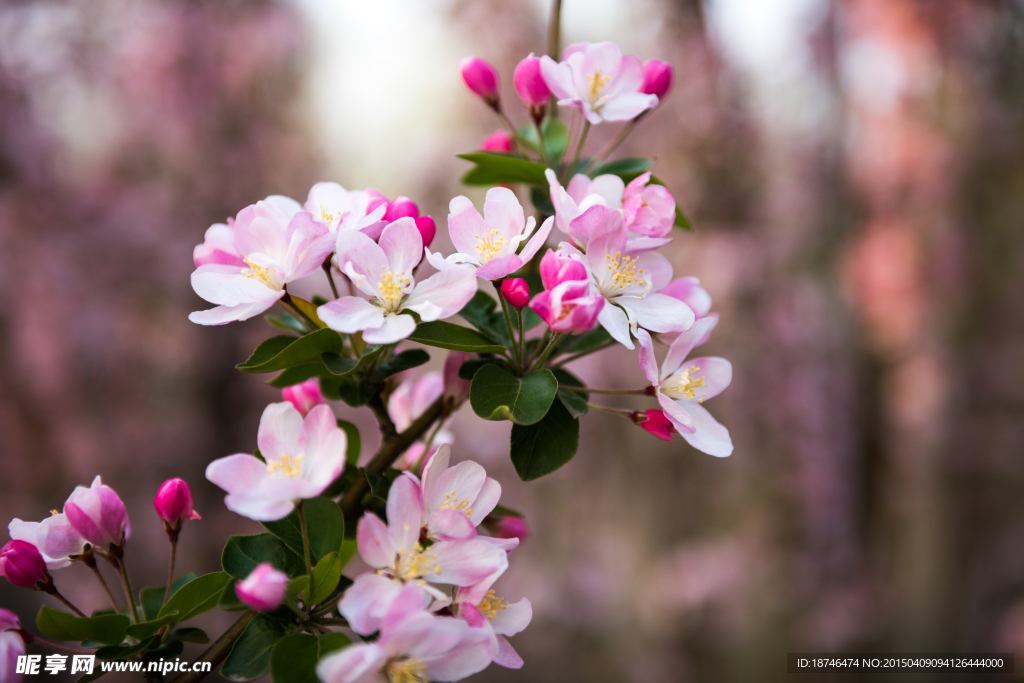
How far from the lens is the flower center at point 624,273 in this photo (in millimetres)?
619

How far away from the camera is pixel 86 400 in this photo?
342 cm

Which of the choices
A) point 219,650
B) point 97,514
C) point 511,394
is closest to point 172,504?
point 97,514

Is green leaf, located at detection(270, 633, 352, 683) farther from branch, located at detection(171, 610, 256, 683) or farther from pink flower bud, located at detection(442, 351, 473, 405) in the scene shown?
pink flower bud, located at detection(442, 351, 473, 405)

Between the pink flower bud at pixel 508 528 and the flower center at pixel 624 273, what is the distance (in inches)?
12.7

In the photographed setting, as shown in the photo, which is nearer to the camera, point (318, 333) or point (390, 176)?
point (318, 333)

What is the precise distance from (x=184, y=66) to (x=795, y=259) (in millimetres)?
3937

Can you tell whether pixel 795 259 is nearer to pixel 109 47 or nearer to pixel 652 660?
pixel 652 660

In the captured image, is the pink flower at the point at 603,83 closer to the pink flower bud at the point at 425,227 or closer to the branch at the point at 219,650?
the pink flower bud at the point at 425,227

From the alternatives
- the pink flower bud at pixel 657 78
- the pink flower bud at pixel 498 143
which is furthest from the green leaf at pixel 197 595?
the pink flower bud at pixel 657 78

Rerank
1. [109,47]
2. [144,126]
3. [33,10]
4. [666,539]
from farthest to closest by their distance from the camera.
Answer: [666,539]
[144,126]
[109,47]
[33,10]

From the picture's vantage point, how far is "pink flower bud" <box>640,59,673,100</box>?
2.64ft

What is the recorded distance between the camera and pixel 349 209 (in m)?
0.69

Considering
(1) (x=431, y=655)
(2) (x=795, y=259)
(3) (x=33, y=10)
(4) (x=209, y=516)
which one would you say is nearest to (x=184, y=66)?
(3) (x=33, y=10)

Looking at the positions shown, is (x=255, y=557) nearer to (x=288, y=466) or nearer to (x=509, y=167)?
(x=288, y=466)
